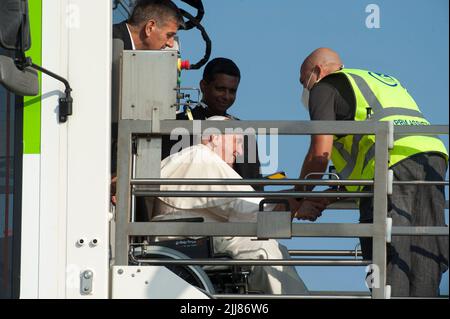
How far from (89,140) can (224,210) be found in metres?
0.64

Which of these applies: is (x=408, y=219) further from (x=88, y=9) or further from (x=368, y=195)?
(x=88, y=9)

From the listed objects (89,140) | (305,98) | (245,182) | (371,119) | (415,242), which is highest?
(305,98)

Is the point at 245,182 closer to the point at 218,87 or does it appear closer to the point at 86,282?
the point at 86,282

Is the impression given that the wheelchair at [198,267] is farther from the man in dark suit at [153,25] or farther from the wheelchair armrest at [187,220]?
the man in dark suit at [153,25]

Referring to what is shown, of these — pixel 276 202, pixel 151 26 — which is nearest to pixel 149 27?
pixel 151 26

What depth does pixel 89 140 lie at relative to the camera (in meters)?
3.34

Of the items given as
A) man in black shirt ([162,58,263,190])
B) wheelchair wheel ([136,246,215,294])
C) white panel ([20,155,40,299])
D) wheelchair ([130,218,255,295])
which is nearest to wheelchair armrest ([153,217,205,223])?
wheelchair ([130,218,255,295])

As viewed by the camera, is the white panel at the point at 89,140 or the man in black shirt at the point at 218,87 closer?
the white panel at the point at 89,140

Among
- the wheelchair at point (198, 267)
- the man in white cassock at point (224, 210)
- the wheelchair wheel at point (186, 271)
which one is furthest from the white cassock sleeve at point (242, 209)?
the wheelchair wheel at point (186, 271)

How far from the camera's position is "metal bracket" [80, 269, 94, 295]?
10.8 ft

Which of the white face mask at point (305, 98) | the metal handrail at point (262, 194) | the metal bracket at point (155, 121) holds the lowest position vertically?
the metal handrail at point (262, 194)

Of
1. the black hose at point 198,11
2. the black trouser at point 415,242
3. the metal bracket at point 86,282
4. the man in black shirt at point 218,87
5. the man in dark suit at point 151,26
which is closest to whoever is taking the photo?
the metal bracket at point 86,282

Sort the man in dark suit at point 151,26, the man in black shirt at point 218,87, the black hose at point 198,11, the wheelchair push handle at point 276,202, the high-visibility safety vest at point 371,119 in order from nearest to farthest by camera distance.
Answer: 1. the wheelchair push handle at point 276,202
2. the high-visibility safety vest at point 371,119
3. the man in dark suit at point 151,26
4. the black hose at point 198,11
5. the man in black shirt at point 218,87

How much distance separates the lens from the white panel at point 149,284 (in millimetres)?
3309
